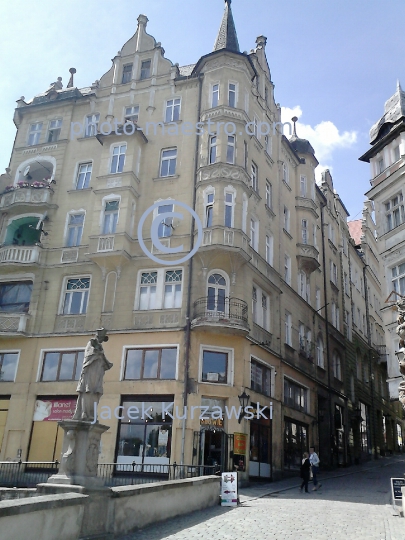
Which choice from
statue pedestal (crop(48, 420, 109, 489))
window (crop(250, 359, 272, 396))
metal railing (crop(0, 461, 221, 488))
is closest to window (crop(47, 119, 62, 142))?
window (crop(250, 359, 272, 396))

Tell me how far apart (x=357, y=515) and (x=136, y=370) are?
13.2 metres

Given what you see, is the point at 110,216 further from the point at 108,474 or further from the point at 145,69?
the point at 108,474

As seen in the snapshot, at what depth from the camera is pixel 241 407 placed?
940 inches

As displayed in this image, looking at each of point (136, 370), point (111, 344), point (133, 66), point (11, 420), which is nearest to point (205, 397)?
point (136, 370)

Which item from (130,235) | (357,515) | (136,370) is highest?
(130,235)

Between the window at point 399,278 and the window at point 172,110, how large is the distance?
1533cm

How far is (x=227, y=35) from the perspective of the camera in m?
31.9

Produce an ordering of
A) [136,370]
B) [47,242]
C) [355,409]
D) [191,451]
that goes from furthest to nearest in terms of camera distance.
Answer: [355,409]
[47,242]
[136,370]
[191,451]

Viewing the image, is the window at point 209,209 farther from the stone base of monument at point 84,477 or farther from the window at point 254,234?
the stone base of monument at point 84,477

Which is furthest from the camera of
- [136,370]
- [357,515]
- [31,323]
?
[31,323]

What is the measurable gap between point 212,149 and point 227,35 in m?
8.59

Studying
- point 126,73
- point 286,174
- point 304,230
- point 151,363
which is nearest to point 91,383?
point 151,363

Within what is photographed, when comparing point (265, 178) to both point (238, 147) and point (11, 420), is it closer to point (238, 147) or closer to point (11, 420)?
point (238, 147)

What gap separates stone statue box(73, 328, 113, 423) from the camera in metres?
11.9
